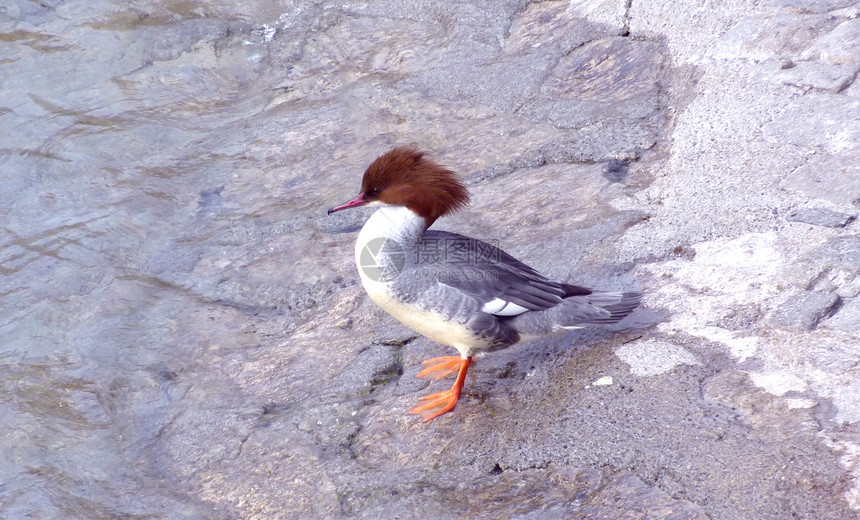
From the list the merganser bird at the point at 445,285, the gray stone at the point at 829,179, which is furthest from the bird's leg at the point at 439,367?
the gray stone at the point at 829,179

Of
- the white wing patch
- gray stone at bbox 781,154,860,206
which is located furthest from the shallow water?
gray stone at bbox 781,154,860,206

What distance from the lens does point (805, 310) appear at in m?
2.88

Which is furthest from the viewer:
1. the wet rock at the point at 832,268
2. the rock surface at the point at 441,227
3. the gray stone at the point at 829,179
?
the gray stone at the point at 829,179

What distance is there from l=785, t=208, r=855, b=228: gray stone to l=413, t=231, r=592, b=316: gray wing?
1.02m

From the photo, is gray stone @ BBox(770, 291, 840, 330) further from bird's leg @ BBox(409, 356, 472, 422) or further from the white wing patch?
bird's leg @ BBox(409, 356, 472, 422)

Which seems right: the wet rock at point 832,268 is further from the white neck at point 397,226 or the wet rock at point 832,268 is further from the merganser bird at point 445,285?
the white neck at point 397,226

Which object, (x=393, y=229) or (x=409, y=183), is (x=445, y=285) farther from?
(x=409, y=183)

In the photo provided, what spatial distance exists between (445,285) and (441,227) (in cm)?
108

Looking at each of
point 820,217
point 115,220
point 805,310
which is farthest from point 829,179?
point 115,220

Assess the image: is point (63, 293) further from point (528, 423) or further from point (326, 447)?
point (528, 423)

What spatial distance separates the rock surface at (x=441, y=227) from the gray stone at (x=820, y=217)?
1cm

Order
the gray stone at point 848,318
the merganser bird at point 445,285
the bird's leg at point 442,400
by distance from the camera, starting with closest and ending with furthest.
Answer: the gray stone at point 848,318, the bird's leg at point 442,400, the merganser bird at point 445,285

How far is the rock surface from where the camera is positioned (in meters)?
2.63

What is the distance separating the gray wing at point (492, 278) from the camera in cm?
324
